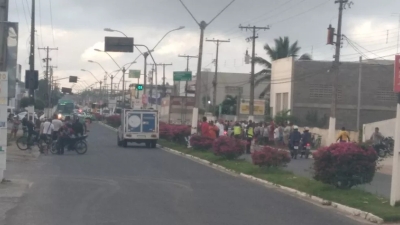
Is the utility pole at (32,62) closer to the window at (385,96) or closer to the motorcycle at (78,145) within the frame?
the motorcycle at (78,145)

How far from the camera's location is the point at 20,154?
3222 centimetres

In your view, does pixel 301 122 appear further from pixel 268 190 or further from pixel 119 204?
pixel 119 204

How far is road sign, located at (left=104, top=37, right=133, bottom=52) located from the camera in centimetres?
5344

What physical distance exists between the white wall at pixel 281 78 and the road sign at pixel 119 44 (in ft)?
53.1

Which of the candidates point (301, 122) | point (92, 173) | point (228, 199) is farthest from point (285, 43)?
point (228, 199)

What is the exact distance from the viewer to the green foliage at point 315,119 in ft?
206

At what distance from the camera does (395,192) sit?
15.0 m

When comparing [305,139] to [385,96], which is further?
[385,96]

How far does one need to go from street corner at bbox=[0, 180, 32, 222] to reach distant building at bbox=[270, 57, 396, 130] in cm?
4604

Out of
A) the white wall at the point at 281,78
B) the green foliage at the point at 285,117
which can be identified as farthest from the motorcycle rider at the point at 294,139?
the white wall at the point at 281,78

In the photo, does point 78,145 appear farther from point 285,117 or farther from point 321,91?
point 321,91

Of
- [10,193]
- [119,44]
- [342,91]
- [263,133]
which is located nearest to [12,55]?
[10,193]

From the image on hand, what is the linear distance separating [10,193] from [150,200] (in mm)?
3391

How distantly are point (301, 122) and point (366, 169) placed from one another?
4539 cm
